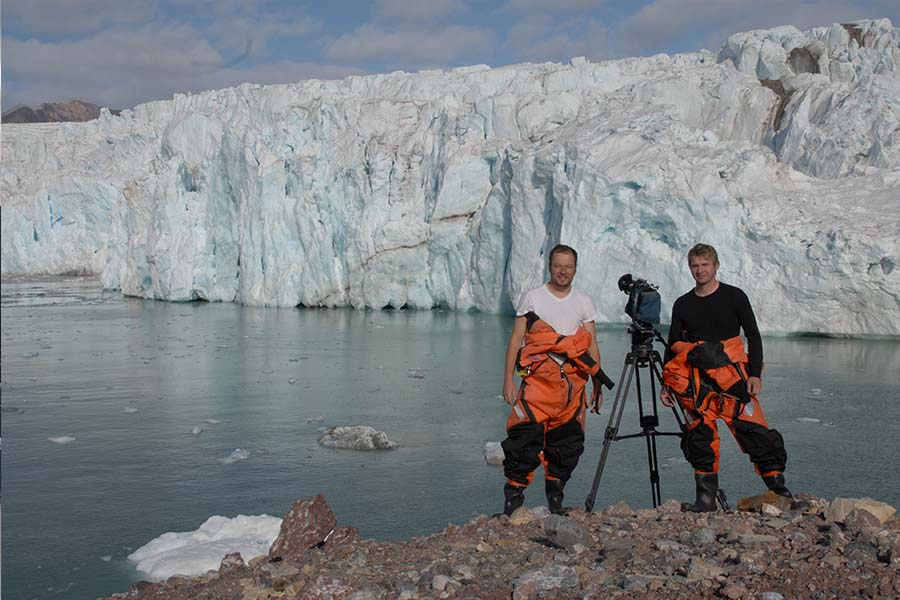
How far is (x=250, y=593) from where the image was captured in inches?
122

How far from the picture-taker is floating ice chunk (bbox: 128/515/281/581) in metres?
4.41

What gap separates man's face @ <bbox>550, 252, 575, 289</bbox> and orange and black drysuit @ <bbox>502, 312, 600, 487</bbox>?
0.20m

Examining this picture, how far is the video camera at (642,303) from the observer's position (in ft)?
12.5

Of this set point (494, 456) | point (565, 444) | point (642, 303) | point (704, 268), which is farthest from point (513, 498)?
point (494, 456)

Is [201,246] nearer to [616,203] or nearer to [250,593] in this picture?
[616,203]

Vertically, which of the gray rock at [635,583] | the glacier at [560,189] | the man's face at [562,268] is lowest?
the gray rock at [635,583]

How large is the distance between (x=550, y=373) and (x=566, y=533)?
74cm

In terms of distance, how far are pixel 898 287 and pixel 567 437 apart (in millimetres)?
14314

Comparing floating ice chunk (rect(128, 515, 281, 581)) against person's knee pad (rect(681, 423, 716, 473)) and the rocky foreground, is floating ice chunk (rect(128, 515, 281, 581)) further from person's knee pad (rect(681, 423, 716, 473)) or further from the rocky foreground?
person's knee pad (rect(681, 423, 716, 473))

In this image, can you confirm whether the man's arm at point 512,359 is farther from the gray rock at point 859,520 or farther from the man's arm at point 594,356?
the gray rock at point 859,520

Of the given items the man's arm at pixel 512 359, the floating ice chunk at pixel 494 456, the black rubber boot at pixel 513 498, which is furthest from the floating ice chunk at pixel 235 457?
the man's arm at pixel 512 359

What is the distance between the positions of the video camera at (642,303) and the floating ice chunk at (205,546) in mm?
2411

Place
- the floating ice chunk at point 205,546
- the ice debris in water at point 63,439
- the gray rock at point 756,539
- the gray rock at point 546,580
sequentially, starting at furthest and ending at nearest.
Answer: the ice debris in water at point 63,439, the floating ice chunk at point 205,546, the gray rock at point 756,539, the gray rock at point 546,580

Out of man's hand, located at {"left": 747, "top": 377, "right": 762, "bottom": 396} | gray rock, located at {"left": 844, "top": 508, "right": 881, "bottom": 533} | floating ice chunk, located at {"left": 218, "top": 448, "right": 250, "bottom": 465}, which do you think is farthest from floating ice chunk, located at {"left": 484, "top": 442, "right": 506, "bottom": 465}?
gray rock, located at {"left": 844, "top": 508, "right": 881, "bottom": 533}
